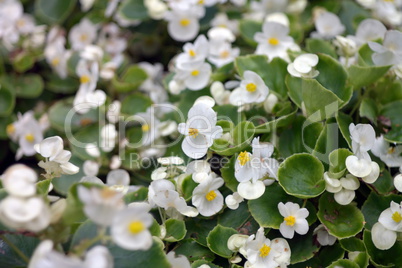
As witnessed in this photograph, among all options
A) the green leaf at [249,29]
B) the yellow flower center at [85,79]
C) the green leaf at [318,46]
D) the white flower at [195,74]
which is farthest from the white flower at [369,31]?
the yellow flower center at [85,79]

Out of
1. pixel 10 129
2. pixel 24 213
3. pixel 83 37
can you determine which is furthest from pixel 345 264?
pixel 83 37

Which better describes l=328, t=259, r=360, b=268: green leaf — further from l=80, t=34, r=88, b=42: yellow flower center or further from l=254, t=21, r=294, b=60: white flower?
l=80, t=34, r=88, b=42: yellow flower center

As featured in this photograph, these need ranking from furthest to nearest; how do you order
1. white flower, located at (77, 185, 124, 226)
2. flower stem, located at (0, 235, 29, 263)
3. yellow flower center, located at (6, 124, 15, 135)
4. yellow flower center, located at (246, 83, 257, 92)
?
yellow flower center, located at (6, 124, 15, 135)
yellow flower center, located at (246, 83, 257, 92)
flower stem, located at (0, 235, 29, 263)
white flower, located at (77, 185, 124, 226)

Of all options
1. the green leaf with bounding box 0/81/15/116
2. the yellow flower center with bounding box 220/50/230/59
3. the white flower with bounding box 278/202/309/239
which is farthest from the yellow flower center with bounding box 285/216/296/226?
the green leaf with bounding box 0/81/15/116

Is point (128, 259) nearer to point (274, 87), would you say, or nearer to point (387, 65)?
point (274, 87)

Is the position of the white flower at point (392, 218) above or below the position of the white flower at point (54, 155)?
below

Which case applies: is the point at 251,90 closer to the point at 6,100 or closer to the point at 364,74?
the point at 364,74

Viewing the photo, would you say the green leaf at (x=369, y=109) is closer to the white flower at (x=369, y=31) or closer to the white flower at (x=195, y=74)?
the white flower at (x=369, y=31)
